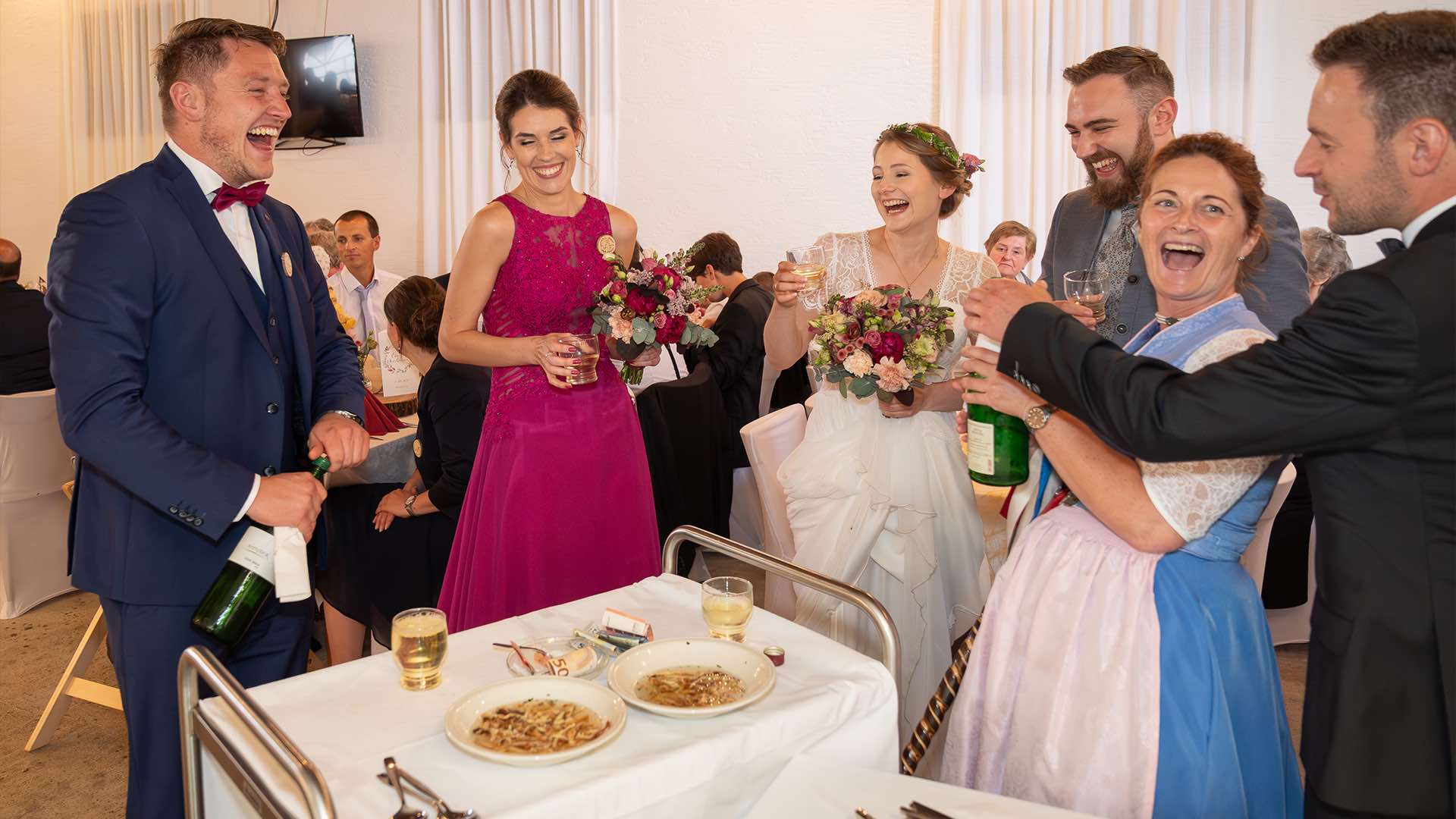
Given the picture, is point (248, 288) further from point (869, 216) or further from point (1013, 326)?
point (869, 216)

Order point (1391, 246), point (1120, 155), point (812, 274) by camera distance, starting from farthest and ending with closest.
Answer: point (812, 274) < point (1120, 155) < point (1391, 246)

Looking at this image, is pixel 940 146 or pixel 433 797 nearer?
pixel 433 797

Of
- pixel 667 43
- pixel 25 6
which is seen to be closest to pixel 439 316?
pixel 667 43

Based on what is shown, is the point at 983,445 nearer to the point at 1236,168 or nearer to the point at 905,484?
the point at 1236,168

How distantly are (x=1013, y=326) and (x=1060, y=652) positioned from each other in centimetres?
59

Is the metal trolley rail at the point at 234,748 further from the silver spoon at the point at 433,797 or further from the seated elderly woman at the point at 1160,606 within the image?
A: the seated elderly woman at the point at 1160,606

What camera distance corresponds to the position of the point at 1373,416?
139 centimetres

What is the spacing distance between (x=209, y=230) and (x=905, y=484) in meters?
1.88

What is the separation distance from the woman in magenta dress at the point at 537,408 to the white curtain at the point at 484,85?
3.82 meters

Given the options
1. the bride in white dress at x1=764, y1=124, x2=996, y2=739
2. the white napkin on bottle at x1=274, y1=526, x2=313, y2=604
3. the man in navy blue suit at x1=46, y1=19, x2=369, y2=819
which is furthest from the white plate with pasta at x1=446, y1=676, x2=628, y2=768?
the bride in white dress at x1=764, y1=124, x2=996, y2=739

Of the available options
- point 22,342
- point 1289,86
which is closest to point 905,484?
point 1289,86

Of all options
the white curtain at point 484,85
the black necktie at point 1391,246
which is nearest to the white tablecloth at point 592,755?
the black necktie at point 1391,246

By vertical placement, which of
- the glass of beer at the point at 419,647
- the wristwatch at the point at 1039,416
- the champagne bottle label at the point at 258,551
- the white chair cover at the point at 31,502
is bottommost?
the white chair cover at the point at 31,502

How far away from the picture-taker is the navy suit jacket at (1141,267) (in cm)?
250
